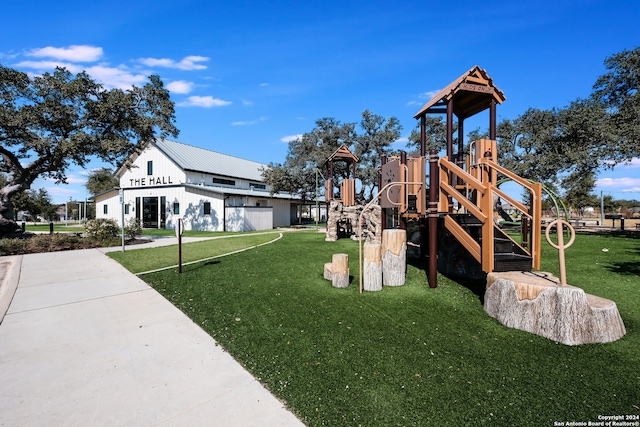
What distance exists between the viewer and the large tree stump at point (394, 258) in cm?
650

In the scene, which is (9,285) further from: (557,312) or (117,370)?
(557,312)

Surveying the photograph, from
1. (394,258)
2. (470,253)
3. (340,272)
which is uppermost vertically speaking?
(470,253)

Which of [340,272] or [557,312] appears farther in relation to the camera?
[340,272]

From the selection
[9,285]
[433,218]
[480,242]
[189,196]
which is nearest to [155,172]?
[189,196]

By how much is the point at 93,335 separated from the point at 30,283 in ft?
15.1

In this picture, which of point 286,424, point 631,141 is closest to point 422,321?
point 286,424

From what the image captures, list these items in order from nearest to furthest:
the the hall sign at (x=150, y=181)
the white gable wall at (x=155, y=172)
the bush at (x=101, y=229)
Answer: the bush at (x=101, y=229) → the white gable wall at (x=155, y=172) → the the hall sign at (x=150, y=181)

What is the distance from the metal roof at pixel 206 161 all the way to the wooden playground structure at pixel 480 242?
2247 centimetres

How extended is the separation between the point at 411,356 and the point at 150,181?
98.0 ft

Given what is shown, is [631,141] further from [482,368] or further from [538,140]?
[482,368]

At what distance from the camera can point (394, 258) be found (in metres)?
6.52

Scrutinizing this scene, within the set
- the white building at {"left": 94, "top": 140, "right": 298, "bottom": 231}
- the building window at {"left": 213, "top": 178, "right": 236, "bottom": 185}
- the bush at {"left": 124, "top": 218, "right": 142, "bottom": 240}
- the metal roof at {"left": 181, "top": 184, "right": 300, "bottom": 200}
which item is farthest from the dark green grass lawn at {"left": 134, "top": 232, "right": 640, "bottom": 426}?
the building window at {"left": 213, "top": 178, "right": 236, "bottom": 185}

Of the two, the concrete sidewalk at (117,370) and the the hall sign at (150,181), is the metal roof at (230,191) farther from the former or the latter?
the concrete sidewalk at (117,370)

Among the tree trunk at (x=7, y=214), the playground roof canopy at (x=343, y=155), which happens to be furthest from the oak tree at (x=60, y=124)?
the playground roof canopy at (x=343, y=155)
